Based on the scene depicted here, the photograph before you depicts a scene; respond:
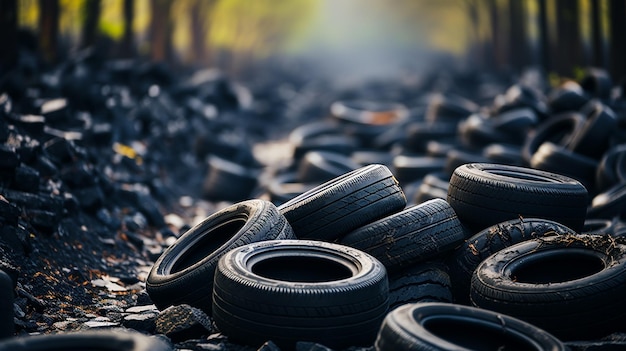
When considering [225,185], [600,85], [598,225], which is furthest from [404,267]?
[600,85]

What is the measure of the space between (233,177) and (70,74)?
4.84 m

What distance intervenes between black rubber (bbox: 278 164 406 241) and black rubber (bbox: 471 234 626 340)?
105cm

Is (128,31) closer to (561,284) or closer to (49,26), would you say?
(49,26)

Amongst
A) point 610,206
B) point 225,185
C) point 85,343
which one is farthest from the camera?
point 225,185

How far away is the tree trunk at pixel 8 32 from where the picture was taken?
1462 centimetres

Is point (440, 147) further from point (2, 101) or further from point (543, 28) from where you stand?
point (543, 28)

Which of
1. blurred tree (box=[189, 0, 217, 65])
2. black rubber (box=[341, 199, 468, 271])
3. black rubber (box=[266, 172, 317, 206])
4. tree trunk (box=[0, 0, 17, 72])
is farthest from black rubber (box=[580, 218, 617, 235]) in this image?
blurred tree (box=[189, 0, 217, 65])

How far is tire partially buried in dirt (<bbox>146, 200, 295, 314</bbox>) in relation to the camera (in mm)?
5246

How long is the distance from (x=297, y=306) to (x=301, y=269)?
816 millimetres

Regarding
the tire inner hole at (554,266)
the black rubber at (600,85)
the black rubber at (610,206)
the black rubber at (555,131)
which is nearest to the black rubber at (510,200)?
the tire inner hole at (554,266)

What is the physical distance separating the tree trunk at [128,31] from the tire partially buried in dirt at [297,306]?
65.5 ft

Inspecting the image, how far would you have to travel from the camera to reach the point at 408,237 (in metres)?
5.38

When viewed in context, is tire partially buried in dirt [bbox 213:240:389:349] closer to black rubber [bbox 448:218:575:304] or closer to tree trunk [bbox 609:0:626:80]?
black rubber [bbox 448:218:575:304]

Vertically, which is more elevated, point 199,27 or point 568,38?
point 199,27
